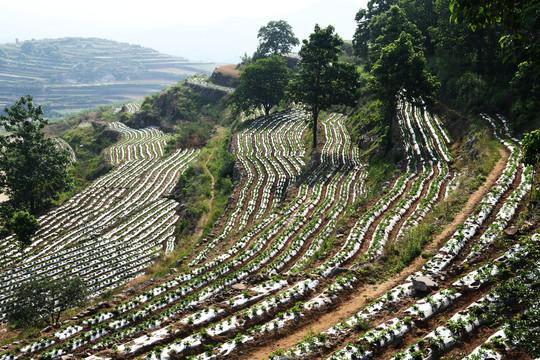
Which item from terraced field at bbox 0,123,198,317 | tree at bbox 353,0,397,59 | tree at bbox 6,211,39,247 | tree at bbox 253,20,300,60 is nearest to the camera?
terraced field at bbox 0,123,198,317

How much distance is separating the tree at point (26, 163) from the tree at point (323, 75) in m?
46.4

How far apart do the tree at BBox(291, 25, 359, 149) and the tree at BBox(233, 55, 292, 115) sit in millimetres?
35047

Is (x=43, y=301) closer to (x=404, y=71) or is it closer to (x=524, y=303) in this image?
(x=524, y=303)

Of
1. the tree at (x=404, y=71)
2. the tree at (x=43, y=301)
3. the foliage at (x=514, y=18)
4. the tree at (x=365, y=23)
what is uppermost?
the tree at (x=365, y=23)

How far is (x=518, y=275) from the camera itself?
13188 mm

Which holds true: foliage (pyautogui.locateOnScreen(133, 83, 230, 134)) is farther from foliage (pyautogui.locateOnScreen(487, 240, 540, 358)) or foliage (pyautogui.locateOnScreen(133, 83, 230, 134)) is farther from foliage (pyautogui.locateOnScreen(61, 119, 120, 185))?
foliage (pyautogui.locateOnScreen(487, 240, 540, 358))

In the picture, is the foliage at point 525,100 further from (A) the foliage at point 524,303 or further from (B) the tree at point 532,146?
(A) the foliage at point 524,303

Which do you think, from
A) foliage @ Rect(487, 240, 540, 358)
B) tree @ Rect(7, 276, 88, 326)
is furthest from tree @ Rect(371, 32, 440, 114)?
tree @ Rect(7, 276, 88, 326)

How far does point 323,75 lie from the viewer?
4647 centimetres

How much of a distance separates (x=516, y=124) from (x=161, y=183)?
188 feet

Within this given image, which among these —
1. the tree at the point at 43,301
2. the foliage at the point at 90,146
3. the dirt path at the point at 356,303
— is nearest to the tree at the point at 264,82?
the foliage at the point at 90,146

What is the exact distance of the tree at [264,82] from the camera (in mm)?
82562

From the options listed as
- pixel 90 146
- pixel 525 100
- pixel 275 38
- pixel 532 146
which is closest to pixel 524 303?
pixel 532 146

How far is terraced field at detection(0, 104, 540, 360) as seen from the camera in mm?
13234
